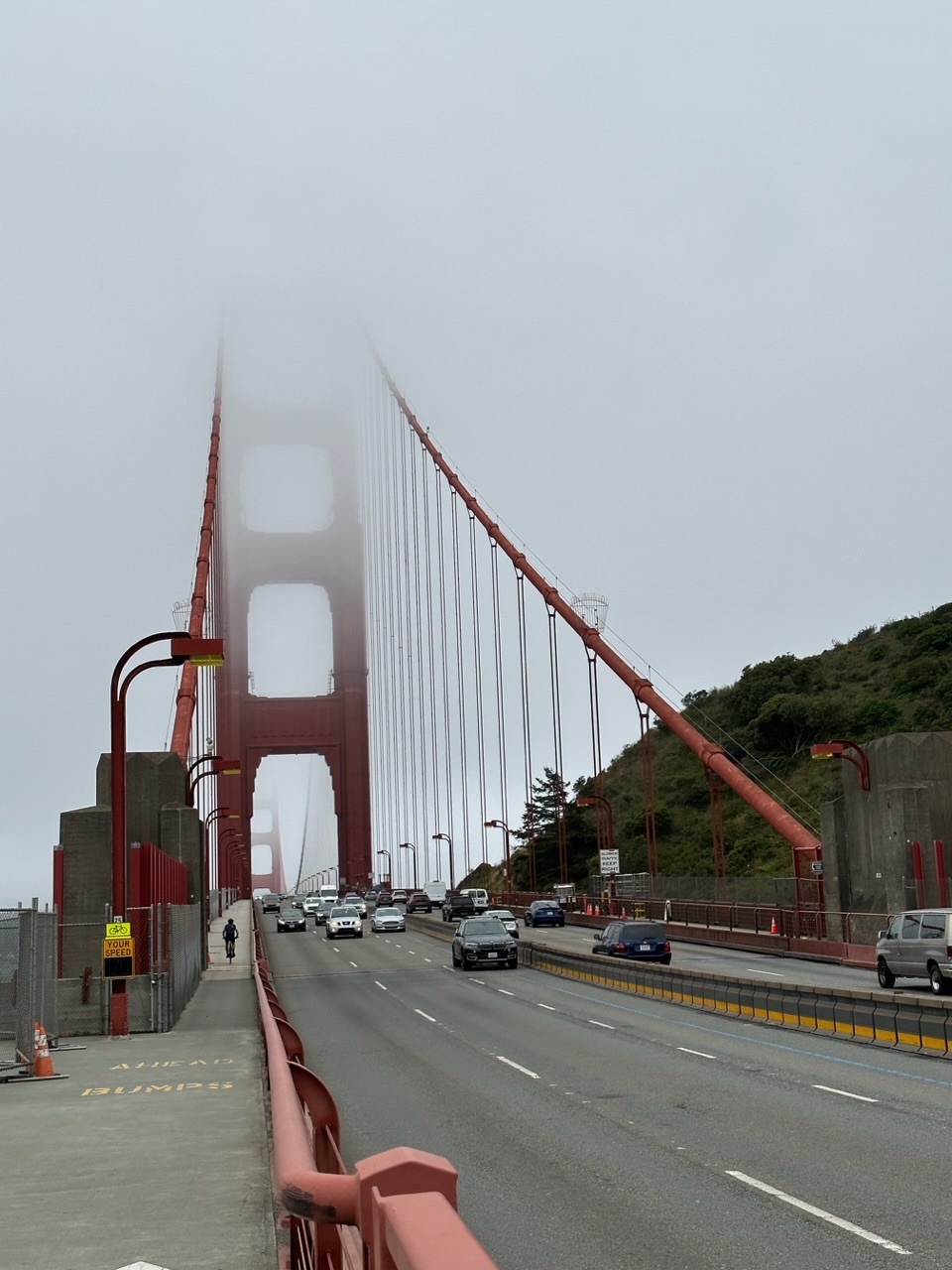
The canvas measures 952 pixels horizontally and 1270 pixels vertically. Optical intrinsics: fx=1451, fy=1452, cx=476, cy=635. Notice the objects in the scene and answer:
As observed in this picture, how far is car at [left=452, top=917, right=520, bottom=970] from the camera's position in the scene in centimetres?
4153

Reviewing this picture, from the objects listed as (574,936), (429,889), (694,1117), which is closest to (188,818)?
(574,936)

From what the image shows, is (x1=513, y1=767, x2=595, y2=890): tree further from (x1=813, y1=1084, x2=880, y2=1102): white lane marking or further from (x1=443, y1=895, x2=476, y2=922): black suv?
(x1=813, y1=1084, x2=880, y2=1102): white lane marking

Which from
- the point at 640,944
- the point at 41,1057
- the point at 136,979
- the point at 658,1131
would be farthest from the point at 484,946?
the point at 658,1131

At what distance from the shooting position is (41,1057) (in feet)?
61.9

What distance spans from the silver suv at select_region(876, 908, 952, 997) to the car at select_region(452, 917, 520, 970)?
13.8 metres

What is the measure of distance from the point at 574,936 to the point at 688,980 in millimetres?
28741

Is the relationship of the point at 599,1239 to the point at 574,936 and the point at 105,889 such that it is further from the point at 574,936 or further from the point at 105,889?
the point at 574,936

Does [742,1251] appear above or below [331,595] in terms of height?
below

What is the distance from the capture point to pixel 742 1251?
26.8 feet

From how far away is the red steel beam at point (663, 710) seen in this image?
5172 centimetres

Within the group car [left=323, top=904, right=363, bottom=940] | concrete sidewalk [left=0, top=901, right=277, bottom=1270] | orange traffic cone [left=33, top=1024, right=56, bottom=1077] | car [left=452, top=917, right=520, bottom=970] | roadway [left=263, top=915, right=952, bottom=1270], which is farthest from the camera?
car [left=323, top=904, right=363, bottom=940]

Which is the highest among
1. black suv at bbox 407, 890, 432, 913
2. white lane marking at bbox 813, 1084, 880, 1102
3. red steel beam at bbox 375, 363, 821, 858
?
red steel beam at bbox 375, 363, 821, 858

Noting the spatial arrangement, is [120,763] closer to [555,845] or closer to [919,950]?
[919,950]

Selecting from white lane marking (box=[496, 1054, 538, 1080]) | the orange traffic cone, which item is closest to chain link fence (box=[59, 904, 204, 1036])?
the orange traffic cone
